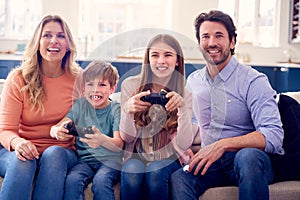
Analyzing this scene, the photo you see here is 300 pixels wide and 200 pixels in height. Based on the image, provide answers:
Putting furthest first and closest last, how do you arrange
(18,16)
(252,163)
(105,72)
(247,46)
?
(247,46), (18,16), (105,72), (252,163)

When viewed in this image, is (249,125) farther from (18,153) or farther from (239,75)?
(18,153)

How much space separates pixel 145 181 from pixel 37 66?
0.66m

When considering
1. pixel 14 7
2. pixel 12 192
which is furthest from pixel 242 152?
pixel 14 7

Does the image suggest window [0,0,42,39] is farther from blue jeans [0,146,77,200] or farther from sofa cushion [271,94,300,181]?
sofa cushion [271,94,300,181]

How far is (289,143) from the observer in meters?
1.57

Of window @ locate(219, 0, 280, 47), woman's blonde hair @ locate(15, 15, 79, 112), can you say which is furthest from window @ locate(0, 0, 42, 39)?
woman's blonde hair @ locate(15, 15, 79, 112)

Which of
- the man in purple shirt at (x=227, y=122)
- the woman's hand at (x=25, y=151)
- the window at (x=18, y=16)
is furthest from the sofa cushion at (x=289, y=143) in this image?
the window at (x=18, y=16)

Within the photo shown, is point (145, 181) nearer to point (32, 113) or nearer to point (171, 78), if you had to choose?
point (171, 78)

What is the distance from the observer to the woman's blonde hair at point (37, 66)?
1.58 meters

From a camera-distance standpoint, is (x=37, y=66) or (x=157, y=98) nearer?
(x=157, y=98)

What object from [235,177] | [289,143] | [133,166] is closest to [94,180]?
[133,166]

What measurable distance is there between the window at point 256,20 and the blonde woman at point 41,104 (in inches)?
157

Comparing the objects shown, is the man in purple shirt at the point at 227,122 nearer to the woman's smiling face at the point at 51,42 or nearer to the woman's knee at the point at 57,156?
the woman's knee at the point at 57,156

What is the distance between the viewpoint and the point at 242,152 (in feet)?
4.57
